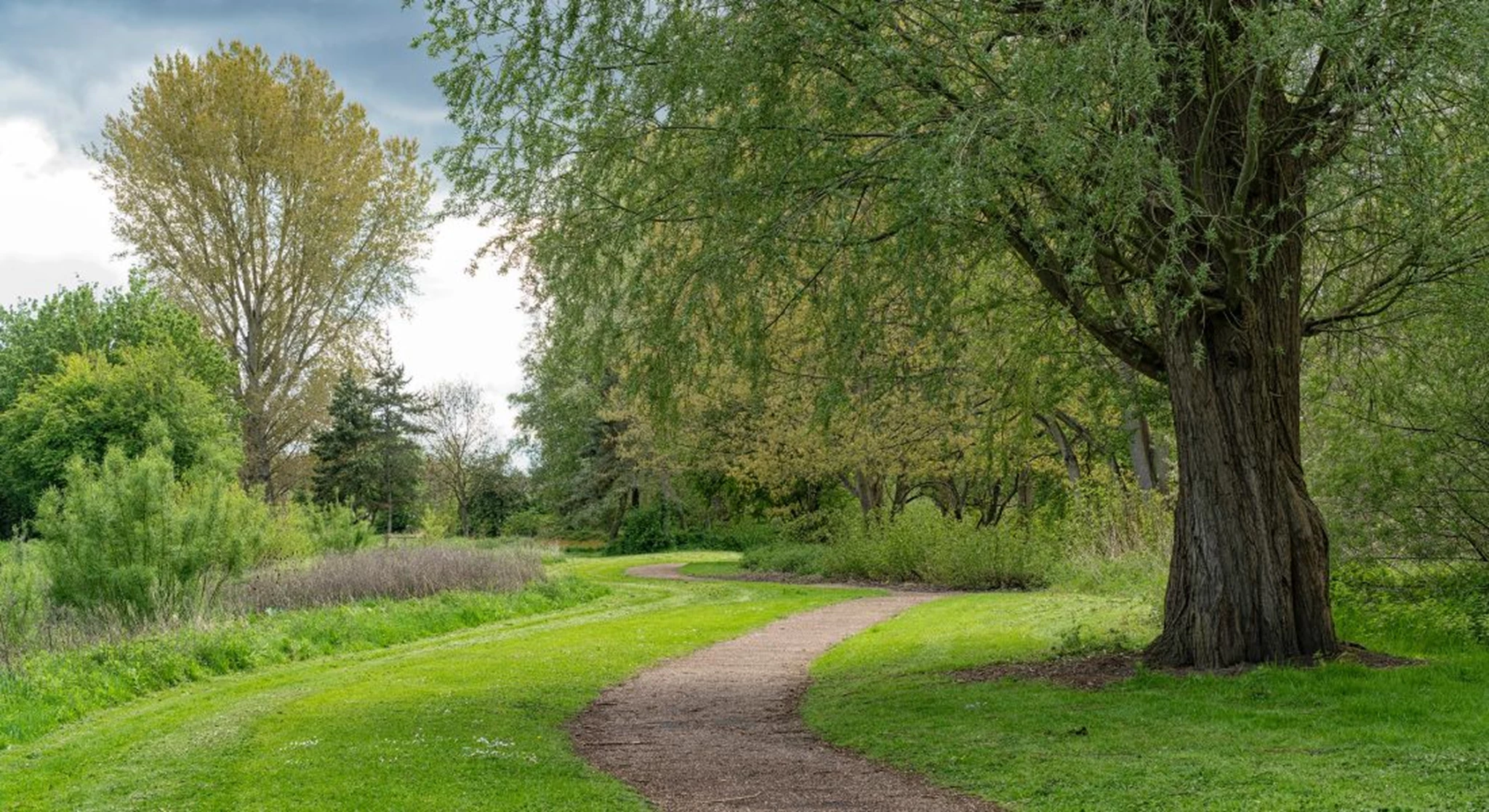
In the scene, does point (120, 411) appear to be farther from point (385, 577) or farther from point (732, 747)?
point (732, 747)

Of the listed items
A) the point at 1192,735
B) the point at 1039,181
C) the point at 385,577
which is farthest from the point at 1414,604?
the point at 385,577

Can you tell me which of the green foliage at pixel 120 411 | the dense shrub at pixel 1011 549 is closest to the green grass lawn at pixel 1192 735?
the dense shrub at pixel 1011 549

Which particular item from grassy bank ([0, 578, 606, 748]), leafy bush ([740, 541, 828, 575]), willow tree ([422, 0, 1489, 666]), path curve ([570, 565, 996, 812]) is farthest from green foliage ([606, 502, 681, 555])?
willow tree ([422, 0, 1489, 666])

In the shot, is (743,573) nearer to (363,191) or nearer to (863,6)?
(363,191)

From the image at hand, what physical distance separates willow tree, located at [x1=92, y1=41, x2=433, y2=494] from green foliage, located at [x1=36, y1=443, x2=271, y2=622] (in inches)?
756

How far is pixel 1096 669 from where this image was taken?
11.5m

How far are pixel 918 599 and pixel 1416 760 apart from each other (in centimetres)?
1622

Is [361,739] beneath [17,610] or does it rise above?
beneath

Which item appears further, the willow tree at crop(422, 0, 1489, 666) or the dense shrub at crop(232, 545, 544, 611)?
the dense shrub at crop(232, 545, 544, 611)

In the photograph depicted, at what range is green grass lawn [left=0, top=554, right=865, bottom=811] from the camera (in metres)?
7.32

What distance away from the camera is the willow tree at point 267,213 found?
33.9 meters

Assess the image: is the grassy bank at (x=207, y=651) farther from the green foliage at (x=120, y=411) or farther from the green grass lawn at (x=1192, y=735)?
the green foliage at (x=120, y=411)

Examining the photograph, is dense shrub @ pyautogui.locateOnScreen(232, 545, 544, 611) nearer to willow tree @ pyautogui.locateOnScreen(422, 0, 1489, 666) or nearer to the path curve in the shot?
the path curve

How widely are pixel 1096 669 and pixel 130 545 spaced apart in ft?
41.7
